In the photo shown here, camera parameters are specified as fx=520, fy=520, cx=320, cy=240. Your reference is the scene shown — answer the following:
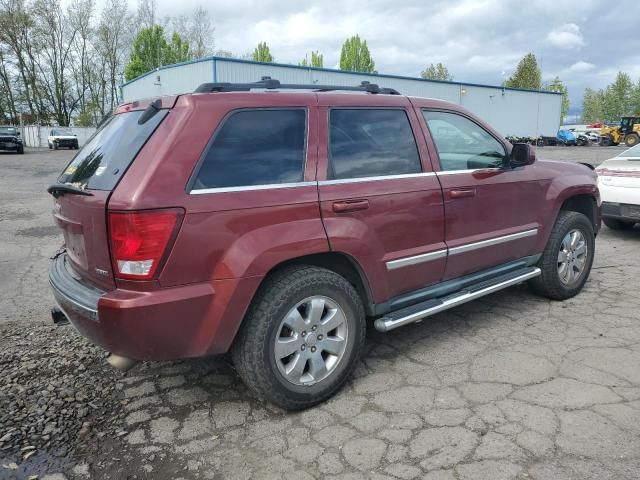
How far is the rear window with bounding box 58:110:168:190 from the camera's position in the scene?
8.81 feet

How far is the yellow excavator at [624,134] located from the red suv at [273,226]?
3939 centimetres

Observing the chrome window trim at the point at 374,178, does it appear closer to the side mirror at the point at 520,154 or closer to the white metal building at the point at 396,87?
the side mirror at the point at 520,154

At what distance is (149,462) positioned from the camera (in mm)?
2580

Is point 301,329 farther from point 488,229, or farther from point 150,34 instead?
point 150,34

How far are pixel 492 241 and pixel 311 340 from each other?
5.79 ft

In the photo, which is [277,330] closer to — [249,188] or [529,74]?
[249,188]

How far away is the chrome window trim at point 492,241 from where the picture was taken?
3711 millimetres

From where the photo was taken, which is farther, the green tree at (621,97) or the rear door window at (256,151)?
the green tree at (621,97)

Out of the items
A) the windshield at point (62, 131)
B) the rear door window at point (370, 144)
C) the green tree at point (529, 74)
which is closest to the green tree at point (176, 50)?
the windshield at point (62, 131)

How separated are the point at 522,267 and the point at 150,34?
48.9m

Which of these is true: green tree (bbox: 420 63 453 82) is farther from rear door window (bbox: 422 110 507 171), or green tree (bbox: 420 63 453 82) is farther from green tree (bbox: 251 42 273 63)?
rear door window (bbox: 422 110 507 171)

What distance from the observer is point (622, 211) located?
22.9ft

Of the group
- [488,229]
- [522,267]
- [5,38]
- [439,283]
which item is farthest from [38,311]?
[5,38]

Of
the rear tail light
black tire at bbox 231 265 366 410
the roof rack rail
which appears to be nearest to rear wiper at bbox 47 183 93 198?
the rear tail light
